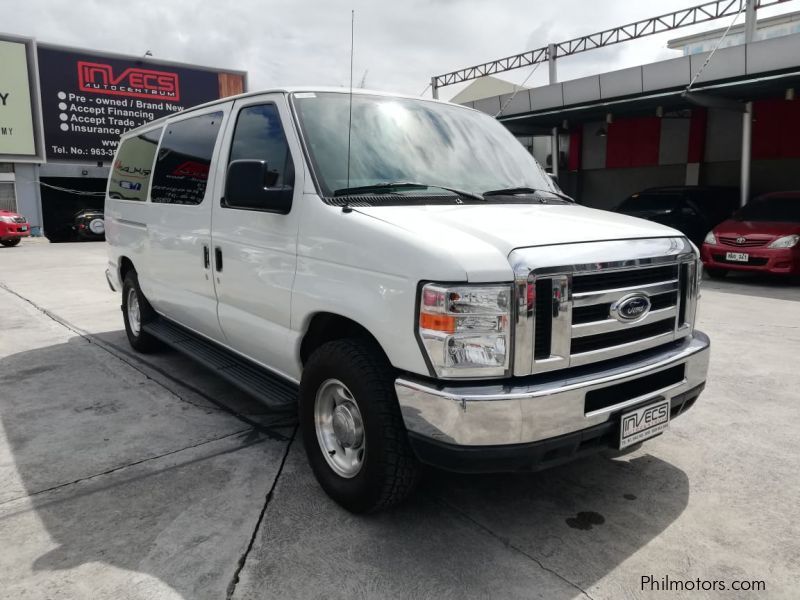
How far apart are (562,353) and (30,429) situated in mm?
3430

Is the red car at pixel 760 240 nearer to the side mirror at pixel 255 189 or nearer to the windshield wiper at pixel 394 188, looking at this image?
the windshield wiper at pixel 394 188

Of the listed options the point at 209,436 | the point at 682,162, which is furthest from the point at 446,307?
the point at 682,162

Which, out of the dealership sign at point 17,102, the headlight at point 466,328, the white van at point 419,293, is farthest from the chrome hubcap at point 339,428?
the dealership sign at point 17,102

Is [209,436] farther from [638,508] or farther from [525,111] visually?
[525,111]

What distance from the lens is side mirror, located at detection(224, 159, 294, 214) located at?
10.0 feet

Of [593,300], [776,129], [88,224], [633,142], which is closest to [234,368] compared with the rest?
[593,300]

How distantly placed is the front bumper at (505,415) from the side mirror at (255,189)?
1.15 m

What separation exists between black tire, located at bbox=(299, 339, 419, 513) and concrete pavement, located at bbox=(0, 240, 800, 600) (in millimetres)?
166

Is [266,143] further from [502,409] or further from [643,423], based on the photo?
[643,423]

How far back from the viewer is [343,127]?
11.0 ft

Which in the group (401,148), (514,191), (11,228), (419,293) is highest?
(401,148)

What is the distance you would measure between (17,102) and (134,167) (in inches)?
863

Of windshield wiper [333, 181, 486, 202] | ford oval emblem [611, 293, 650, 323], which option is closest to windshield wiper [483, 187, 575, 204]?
windshield wiper [333, 181, 486, 202]

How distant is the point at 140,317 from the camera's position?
5598 mm
